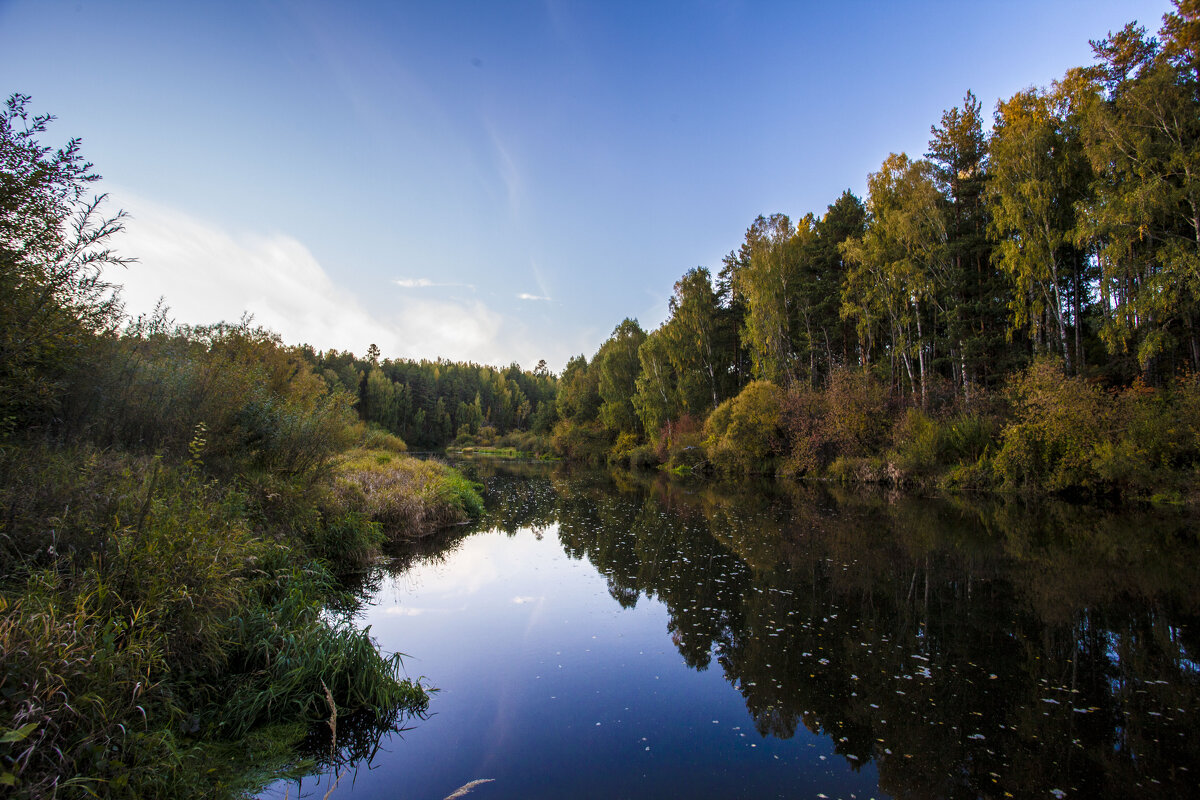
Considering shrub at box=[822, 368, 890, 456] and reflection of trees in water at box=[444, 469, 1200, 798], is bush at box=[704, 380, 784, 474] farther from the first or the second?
reflection of trees in water at box=[444, 469, 1200, 798]

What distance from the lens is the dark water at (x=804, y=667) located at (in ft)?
15.6

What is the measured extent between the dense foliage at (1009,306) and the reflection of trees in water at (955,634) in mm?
4323

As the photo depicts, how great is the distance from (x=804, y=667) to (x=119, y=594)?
775 cm

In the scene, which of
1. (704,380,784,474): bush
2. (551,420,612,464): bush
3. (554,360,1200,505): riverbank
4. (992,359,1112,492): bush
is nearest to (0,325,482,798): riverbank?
(992,359,1112,492): bush

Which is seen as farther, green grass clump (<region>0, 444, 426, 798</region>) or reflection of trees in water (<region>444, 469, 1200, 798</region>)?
reflection of trees in water (<region>444, 469, 1200, 798</region>)

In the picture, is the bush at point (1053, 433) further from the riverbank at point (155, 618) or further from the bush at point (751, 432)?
the riverbank at point (155, 618)

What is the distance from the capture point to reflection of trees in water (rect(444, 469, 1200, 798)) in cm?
496

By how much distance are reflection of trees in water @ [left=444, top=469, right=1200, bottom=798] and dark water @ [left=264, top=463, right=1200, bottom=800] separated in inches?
1.5

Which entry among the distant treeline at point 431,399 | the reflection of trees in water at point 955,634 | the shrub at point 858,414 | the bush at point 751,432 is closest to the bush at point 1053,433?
the reflection of trees in water at point 955,634

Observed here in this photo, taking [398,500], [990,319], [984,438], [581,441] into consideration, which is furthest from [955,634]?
[581,441]

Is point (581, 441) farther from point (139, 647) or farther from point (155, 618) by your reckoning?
point (139, 647)

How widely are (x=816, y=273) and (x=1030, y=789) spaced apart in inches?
1525

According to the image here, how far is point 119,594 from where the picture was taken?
4.71 metres

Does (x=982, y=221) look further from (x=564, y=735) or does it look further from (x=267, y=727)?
(x=267, y=727)
